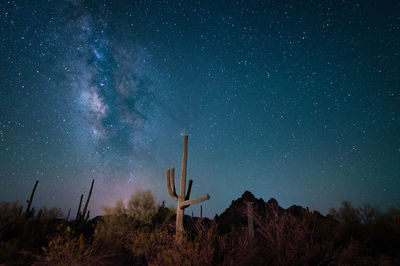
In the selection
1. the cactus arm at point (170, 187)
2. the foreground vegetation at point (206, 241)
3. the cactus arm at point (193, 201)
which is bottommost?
the foreground vegetation at point (206, 241)

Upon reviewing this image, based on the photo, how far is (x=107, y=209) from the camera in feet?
46.8

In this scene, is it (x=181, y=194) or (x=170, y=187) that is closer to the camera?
(x=181, y=194)

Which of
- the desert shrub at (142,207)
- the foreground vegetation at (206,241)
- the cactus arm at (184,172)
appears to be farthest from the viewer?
the desert shrub at (142,207)

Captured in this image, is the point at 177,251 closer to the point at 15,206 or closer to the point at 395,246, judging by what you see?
the point at 395,246

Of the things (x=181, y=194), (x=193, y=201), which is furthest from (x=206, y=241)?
(x=181, y=194)

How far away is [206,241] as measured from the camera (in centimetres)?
513

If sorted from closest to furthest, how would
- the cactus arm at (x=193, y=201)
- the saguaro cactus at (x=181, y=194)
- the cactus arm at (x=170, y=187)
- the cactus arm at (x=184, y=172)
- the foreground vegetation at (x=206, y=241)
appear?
the foreground vegetation at (x=206, y=241) < the cactus arm at (x=193, y=201) < the saguaro cactus at (x=181, y=194) < the cactus arm at (x=184, y=172) < the cactus arm at (x=170, y=187)

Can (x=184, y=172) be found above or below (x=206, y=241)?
above

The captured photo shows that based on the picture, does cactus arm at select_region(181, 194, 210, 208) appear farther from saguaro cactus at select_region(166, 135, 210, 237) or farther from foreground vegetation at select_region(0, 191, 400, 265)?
foreground vegetation at select_region(0, 191, 400, 265)

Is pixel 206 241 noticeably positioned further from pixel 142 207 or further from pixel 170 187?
pixel 142 207

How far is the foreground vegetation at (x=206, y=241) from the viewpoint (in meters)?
4.62

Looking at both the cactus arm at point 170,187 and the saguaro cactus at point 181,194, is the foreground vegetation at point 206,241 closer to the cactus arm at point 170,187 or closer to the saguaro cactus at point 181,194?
the saguaro cactus at point 181,194

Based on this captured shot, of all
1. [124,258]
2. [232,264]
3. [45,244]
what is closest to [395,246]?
[232,264]

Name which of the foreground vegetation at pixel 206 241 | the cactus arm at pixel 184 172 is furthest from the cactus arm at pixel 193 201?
the foreground vegetation at pixel 206 241
